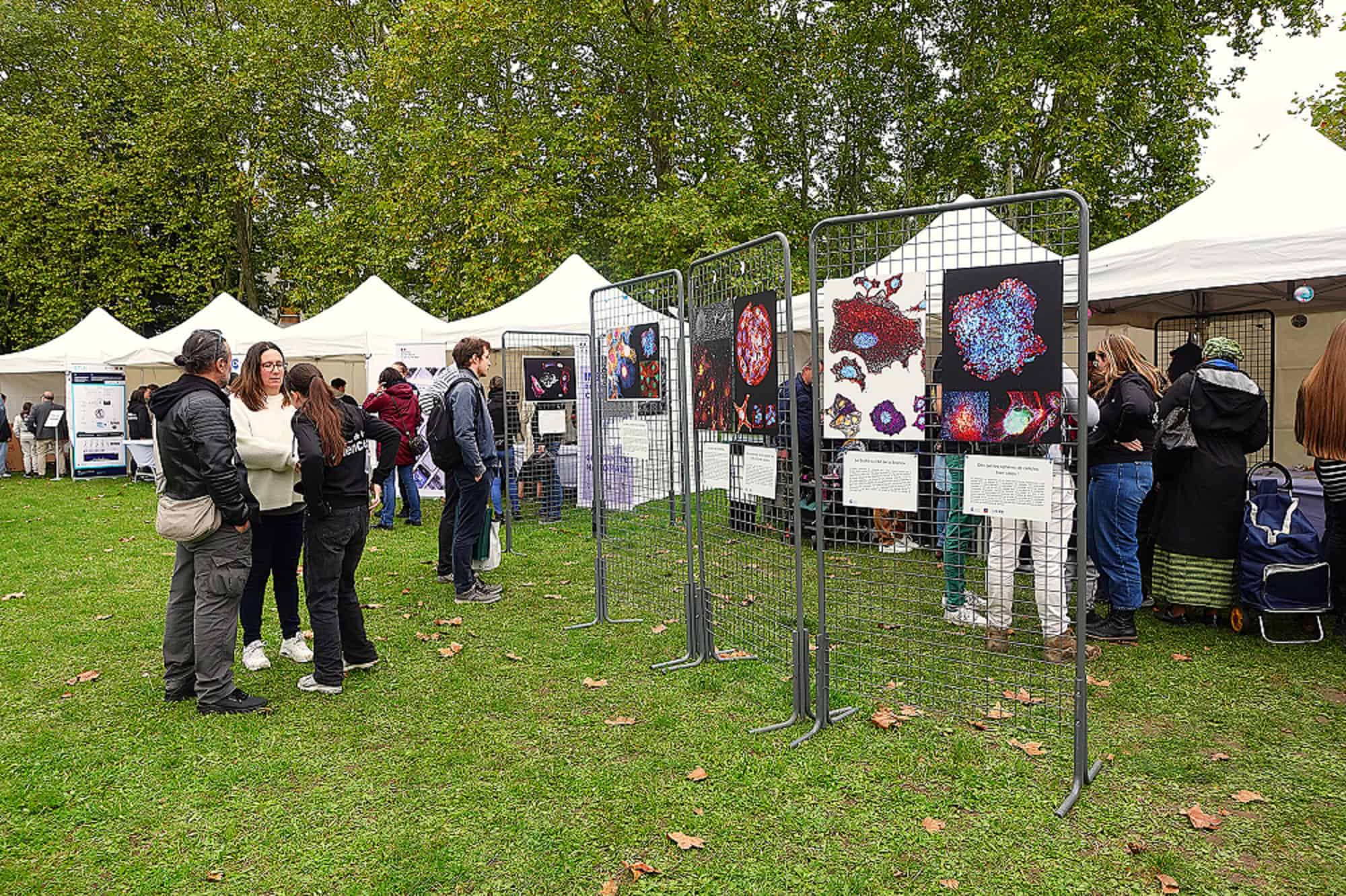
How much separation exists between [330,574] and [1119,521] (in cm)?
476

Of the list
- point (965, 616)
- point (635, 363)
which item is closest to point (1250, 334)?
point (965, 616)

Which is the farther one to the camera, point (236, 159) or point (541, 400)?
point (236, 159)

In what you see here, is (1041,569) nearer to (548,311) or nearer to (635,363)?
(635,363)

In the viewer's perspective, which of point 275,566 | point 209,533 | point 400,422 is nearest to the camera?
point 209,533

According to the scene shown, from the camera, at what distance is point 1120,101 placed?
55.7ft

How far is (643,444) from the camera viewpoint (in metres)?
5.61

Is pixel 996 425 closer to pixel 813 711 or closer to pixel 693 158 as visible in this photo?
pixel 813 711

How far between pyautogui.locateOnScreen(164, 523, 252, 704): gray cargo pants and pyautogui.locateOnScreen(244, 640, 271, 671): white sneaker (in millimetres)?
505

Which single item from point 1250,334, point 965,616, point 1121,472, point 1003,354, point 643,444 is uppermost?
point 1250,334

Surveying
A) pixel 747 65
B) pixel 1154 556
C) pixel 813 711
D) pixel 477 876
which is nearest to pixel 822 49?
pixel 747 65

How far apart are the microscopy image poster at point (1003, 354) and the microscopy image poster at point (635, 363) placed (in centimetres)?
210

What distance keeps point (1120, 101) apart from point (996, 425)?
1677 cm

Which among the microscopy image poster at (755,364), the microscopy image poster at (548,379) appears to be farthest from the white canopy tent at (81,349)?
the microscopy image poster at (755,364)

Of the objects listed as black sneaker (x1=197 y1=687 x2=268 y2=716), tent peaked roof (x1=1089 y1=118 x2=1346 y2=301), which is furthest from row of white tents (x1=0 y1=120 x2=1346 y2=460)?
black sneaker (x1=197 y1=687 x2=268 y2=716)
